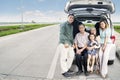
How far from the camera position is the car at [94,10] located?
857 centimetres

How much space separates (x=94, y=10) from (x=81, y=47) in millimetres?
1489

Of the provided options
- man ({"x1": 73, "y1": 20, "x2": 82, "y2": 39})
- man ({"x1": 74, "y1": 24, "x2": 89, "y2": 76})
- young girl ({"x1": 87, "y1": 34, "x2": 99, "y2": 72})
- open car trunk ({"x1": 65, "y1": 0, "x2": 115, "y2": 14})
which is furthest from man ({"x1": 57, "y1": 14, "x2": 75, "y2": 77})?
open car trunk ({"x1": 65, "y1": 0, "x2": 115, "y2": 14})

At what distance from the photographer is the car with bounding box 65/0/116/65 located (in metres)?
8.57

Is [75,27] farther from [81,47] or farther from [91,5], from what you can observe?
[91,5]

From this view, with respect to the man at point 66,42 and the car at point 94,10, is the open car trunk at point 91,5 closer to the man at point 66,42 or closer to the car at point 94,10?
the car at point 94,10

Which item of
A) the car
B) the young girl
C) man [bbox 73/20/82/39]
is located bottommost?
the young girl

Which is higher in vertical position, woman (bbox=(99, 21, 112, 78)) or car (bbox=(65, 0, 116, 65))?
car (bbox=(65, 0, 116, 65))

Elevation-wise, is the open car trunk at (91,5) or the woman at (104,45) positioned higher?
the open car trunk at (91,5)

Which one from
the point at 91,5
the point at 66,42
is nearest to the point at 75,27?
the point at 66,42

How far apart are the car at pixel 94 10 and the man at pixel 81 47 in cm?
70

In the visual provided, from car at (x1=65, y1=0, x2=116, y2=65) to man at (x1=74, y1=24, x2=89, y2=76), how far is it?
2.31ft

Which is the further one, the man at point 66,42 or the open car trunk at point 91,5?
the open car trunk at point 91,5

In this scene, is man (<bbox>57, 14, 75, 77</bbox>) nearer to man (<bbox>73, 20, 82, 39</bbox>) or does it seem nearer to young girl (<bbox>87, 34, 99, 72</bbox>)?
man (<bbox>73, 20, 82, 39</bbox>)

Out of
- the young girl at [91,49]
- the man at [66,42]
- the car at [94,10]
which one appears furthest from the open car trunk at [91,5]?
the young girl at [91,49]
